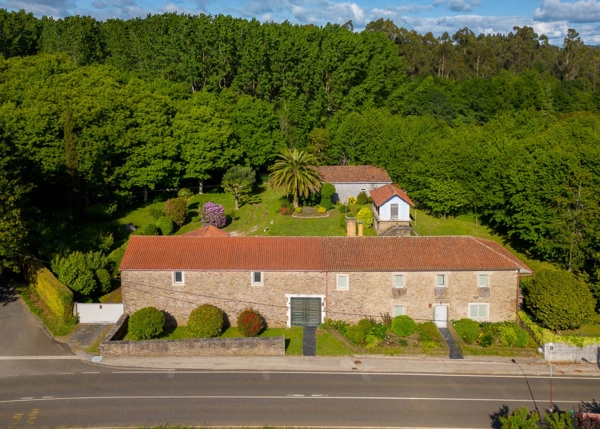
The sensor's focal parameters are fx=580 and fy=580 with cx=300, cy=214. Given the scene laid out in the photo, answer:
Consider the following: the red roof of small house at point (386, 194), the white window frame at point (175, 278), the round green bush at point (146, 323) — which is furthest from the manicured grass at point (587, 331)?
the round green bush at point (146, 323)

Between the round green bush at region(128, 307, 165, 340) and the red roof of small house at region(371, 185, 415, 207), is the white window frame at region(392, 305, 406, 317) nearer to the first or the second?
the round green bush at region(128, 307, 165, 340)

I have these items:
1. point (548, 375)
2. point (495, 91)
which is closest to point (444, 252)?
point (548, 375)

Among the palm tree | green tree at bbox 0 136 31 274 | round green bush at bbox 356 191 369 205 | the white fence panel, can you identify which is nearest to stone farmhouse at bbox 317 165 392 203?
round green bush at bbox 356 191 369 205

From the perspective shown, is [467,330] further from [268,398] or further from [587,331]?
[268,398]

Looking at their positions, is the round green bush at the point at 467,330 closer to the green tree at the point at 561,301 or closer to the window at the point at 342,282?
the green tree at the point at 561,301

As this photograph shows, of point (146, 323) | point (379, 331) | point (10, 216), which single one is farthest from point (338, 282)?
point (10, 216)
